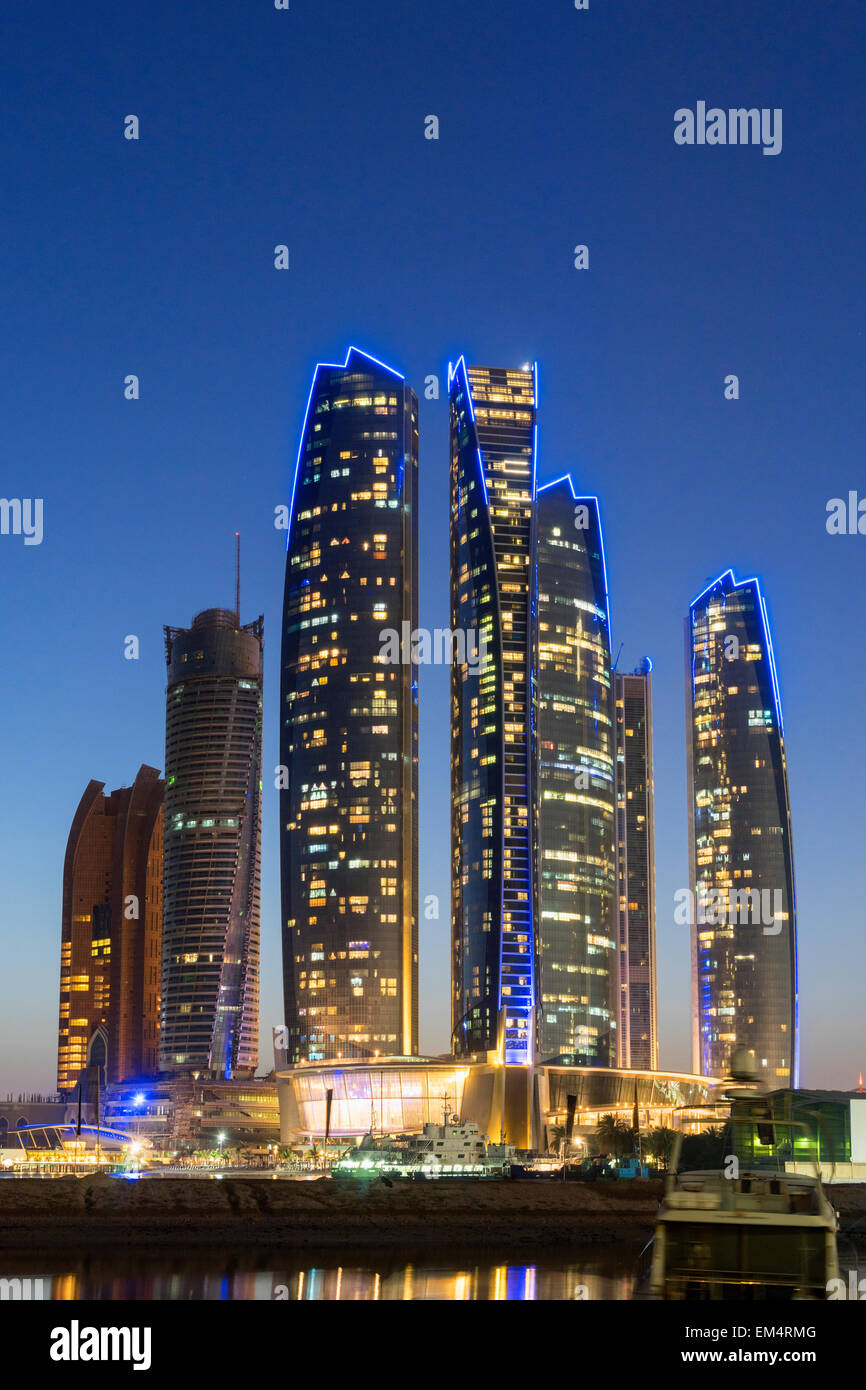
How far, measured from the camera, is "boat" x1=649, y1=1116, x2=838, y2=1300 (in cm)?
2939

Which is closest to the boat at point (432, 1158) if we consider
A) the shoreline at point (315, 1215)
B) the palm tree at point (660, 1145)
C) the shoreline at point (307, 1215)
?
the palm tree at point (660, 1145)

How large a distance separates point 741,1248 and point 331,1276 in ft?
142

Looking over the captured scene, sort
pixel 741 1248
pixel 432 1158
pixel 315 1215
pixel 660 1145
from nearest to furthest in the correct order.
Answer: pixel 741 1248 → pixel 315 1215 → pixel 432 1158 → pixel 660 1145

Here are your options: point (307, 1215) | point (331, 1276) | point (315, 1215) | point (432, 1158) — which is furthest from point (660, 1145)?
point (331, 1276)

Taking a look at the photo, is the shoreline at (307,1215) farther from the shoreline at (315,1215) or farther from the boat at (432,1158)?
the boat at (432,1158)

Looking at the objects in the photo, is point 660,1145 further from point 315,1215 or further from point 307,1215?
point 307,1215

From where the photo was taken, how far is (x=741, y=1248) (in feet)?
98.7

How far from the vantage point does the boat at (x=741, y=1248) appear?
29.4 metres

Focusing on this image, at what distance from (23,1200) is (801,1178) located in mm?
74106

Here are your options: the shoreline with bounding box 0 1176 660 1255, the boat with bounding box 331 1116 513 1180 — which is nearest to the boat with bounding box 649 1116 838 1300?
the shoreline with bounding box 0 1176 660 1255

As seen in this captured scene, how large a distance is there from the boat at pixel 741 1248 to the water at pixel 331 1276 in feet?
80.3
